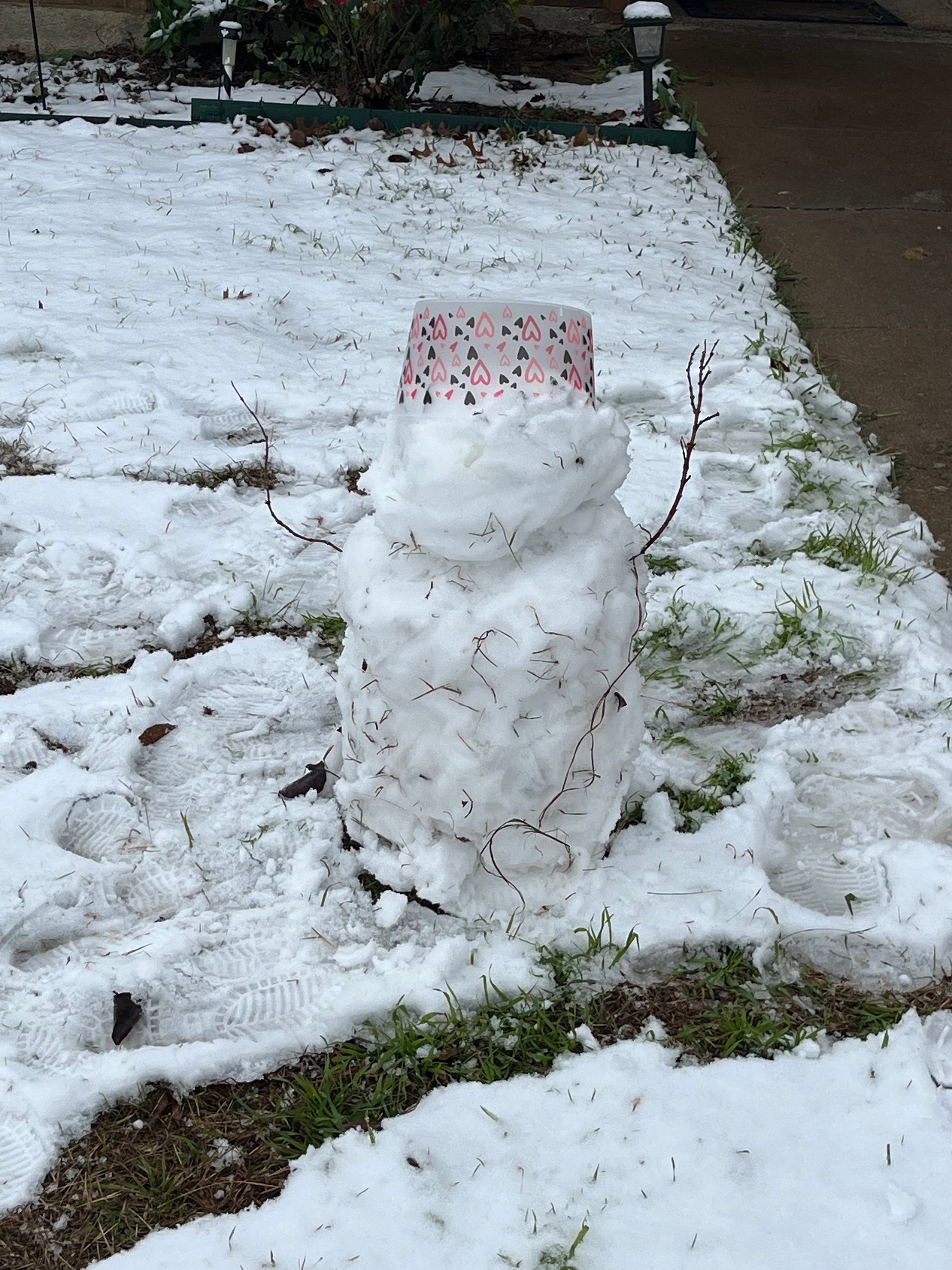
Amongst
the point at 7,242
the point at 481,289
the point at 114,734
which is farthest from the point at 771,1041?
the point at 7,242

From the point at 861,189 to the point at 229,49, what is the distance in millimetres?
3570

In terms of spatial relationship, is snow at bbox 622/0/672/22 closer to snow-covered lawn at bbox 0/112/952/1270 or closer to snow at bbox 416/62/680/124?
snow at bbox 416/62/680/124

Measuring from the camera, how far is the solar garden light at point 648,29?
627 cm

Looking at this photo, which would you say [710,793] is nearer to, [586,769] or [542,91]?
[586,769]

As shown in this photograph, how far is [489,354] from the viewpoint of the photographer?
5.93 feet

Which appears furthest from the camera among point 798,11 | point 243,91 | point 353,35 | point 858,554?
point 798,11

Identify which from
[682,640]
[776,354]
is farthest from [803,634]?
[776,354]

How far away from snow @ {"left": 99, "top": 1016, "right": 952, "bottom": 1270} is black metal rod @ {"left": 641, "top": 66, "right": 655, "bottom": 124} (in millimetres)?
6055

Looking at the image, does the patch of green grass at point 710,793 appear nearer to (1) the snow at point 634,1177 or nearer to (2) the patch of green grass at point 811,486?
(1) the snow at point 634,1177

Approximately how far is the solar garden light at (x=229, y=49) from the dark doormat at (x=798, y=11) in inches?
188

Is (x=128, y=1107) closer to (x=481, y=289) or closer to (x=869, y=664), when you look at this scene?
(x=869, y=664)

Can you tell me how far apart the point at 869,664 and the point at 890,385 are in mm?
1904

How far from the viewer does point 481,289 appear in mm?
4863

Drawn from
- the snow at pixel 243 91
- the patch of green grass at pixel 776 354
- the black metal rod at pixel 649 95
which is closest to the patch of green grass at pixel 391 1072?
the patch of green grass at pixel 776 354
